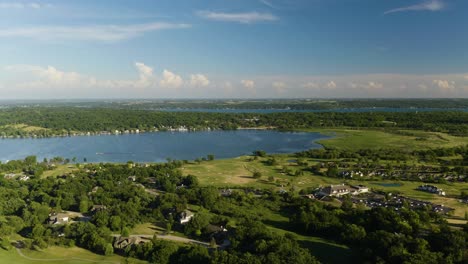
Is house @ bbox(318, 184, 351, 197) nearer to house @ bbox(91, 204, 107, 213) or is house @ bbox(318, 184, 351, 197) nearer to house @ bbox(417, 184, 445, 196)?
house @ bbox(417, 184, 445, 196)

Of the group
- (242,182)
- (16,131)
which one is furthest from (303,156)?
(16,131)

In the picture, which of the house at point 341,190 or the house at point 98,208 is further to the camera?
the house at point 341,190

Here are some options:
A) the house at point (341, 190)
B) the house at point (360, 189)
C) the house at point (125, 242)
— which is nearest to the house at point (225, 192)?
the house at point (341, 190)

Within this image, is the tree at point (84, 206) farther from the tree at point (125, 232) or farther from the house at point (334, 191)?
the house at point (334, 191)

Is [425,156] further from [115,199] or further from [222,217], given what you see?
[115,199]

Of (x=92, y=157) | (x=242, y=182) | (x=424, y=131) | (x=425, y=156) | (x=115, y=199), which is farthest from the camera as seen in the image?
(x=424, y=131)

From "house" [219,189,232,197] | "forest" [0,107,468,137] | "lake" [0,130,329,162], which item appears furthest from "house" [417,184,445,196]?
"forest" [0,107,468,137]
